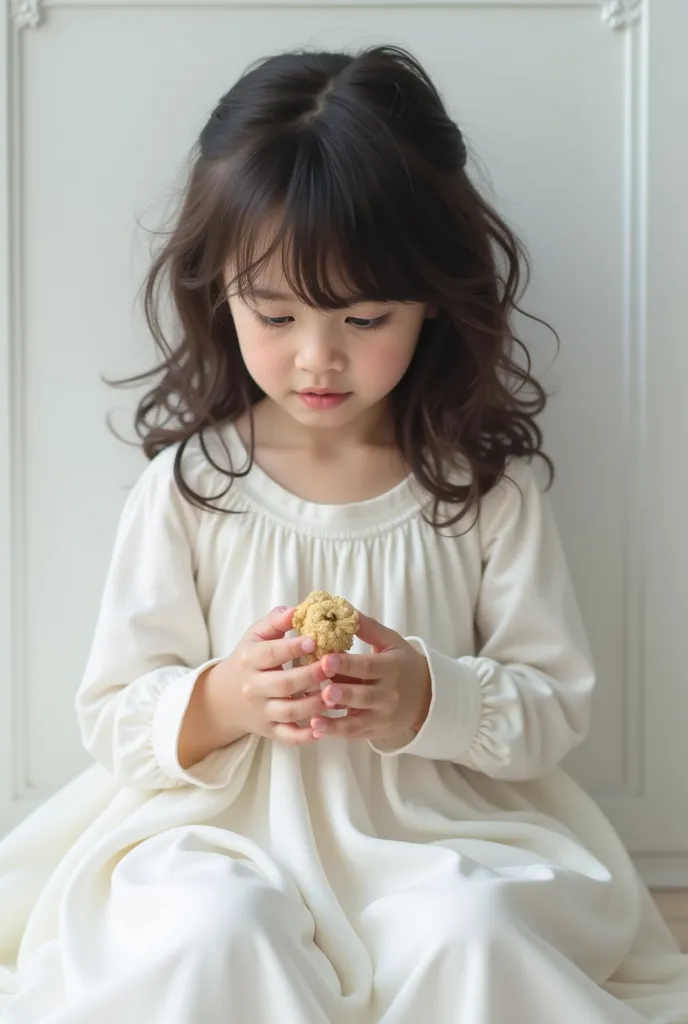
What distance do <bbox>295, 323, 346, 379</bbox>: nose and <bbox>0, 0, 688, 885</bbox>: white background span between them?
1.09ft

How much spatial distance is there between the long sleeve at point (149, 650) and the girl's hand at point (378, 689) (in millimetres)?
139

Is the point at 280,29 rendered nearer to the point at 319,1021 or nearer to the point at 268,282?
the point at 268,282

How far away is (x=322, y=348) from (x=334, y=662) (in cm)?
28

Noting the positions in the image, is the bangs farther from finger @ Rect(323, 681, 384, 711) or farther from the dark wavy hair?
finger @ Rect(323, 681, 384, 711)

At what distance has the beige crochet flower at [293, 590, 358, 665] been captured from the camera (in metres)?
0.92

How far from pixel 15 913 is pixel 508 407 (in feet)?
2.42

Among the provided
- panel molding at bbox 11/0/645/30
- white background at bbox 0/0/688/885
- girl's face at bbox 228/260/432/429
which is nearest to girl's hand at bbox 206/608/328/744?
girl's face at bbox 228/260/432/429

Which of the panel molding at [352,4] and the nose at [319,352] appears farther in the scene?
the panel molding at [352,4]

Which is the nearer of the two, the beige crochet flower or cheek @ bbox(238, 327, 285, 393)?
the beige crochet flower

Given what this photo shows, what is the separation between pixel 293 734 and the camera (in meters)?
0.98

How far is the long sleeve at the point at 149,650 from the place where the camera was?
104 cm

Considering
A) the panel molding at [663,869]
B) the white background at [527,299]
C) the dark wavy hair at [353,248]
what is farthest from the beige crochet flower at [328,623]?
the panel molding at [663,869]

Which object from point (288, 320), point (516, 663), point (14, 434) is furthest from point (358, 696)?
point (14, 434)

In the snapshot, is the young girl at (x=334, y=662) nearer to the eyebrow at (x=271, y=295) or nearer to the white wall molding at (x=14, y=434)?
the eyebrow at (x=271, y=295)
